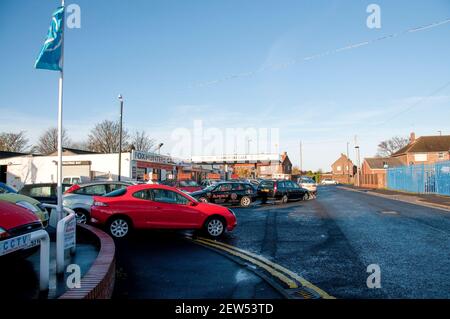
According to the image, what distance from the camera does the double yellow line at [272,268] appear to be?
5.30 m

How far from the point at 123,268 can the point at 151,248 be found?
185 cm

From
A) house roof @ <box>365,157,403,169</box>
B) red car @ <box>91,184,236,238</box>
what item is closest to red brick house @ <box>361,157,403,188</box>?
house roof @ <box>365,157,403,169</box>

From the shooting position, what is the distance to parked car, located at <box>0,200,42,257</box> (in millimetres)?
4216

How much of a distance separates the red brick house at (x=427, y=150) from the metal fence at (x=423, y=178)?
27555mm

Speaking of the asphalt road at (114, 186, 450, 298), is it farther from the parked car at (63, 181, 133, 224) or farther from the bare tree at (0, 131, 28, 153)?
the bare tree at (0, 131, 28, 153)

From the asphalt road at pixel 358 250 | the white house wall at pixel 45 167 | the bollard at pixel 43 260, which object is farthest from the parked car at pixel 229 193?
the white house wall at pixel 45 167

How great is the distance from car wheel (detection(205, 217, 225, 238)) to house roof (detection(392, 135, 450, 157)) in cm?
6699

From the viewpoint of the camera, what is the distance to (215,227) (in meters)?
9.93

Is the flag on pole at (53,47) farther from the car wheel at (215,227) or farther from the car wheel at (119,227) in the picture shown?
the car wheel at (215,227)

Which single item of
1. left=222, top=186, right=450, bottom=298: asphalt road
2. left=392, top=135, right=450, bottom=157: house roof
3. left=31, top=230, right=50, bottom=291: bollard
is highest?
left=392, top=135, right=450, bottom=157: house roof

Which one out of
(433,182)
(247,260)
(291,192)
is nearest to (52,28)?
(247,260)

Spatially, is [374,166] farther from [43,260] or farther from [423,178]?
[43,260]

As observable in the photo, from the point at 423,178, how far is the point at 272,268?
101ft

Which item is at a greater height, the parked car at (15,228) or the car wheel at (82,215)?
the parked car at (15,228)
